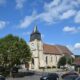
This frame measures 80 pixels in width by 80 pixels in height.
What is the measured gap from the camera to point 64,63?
125 meters

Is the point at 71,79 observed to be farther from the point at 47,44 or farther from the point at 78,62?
the point at 47,44

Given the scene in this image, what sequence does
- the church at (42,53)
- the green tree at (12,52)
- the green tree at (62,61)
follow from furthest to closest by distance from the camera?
1. the green tree at (62,61)
2. the church at (42,53)
3. the green tree at (12,52)

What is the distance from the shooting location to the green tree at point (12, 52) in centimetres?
7862

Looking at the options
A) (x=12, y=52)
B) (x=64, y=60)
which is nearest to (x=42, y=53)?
(x=64, y=60)

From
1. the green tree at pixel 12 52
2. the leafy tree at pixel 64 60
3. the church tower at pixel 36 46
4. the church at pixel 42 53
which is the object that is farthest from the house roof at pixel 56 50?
the green tree at pixel 12 52

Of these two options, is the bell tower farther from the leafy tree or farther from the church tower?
the leafy tree

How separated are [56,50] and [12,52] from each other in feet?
200

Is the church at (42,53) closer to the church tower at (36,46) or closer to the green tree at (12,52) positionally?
the church tower at (36,46)

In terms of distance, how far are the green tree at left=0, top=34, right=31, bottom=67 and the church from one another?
41055mm

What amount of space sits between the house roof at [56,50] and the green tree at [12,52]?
49.4 metres

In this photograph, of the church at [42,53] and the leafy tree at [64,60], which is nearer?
the leafy tree at [64,60]

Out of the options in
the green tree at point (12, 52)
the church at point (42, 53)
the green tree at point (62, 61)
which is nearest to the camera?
the green tree at point (12, 52)

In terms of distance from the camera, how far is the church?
414ft

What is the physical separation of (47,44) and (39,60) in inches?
561
